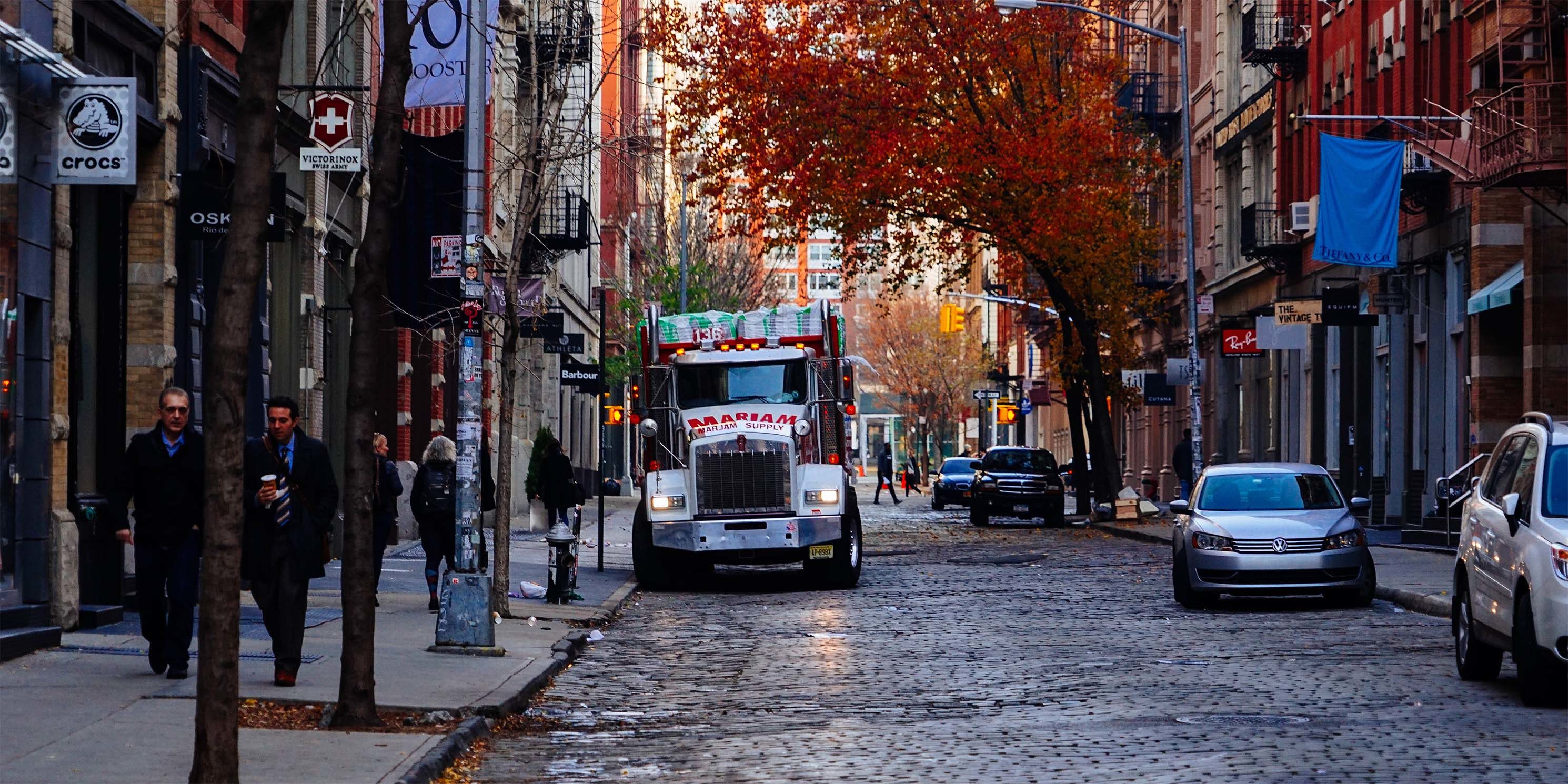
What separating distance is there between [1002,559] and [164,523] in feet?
67.2

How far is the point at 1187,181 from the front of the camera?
139 ft

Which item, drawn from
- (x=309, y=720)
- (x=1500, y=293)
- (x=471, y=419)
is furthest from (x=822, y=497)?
(x=309, y=720)

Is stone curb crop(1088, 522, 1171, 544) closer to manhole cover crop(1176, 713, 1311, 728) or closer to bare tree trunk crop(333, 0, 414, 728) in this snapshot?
manhole cover crop(1176, 713, 1311, 728)

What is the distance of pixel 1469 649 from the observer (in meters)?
14.4

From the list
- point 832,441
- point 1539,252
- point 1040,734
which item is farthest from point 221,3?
point 1539,252

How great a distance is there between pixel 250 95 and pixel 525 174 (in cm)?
1071

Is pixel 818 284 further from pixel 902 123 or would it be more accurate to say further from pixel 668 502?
pixel 668 502

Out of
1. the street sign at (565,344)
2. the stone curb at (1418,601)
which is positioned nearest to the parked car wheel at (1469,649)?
the stone curb at (1418,601)

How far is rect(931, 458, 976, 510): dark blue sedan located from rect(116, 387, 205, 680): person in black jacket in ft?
155

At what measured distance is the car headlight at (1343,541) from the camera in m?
21.4


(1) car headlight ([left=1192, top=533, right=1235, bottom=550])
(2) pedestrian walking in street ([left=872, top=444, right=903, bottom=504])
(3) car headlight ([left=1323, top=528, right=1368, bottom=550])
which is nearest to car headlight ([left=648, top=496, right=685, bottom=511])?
(1) car headlight ([left=1192, top=533, right=1235, bottom=550])

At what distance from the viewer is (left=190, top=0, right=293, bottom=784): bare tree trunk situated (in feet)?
28.4

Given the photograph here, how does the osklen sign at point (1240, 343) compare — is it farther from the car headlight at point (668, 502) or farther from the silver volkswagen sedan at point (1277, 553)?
the silver volkswagen sedan at point (1277, 553)

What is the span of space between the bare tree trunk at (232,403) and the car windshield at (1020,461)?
3847 centimetres
